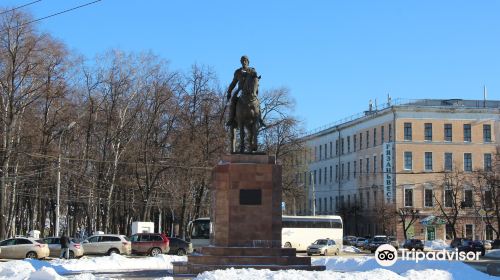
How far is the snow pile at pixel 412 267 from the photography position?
70.0 ft

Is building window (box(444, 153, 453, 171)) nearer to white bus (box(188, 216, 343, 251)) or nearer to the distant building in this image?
the distant building

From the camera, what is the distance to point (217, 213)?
21.2 metres

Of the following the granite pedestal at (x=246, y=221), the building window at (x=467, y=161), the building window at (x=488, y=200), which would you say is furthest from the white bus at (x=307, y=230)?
the granite pedestal at (x=246, y=221)

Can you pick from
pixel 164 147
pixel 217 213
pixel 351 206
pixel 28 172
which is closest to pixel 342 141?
pixel 351 206

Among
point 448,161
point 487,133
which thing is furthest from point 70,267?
point 487,133

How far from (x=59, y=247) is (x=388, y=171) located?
44.9 metres

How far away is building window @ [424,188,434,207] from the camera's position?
77.2m

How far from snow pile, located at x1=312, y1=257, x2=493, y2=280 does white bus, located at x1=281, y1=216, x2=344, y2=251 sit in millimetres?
24256

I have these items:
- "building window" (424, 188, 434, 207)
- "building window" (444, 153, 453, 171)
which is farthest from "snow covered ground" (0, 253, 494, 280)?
"building window" (444, 153, 453, 171)

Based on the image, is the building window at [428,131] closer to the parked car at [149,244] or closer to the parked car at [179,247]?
the parked car at [179,247]

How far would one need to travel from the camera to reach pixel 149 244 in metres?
45.0

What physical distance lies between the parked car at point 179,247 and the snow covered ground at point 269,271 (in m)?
14.5

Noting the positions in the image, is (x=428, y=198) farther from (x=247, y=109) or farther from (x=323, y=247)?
(x=247, y=109)

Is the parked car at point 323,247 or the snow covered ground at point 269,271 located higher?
the snow covered ground at point 269,271
